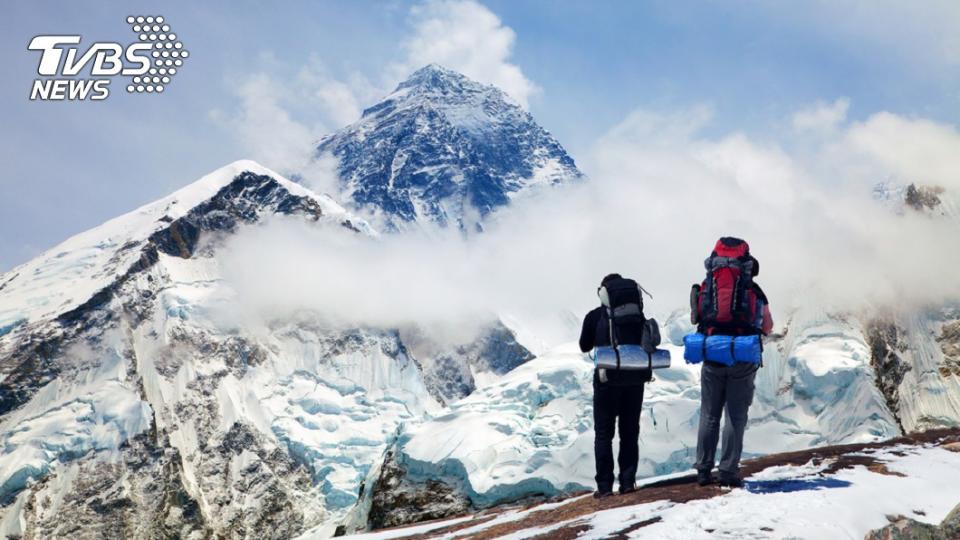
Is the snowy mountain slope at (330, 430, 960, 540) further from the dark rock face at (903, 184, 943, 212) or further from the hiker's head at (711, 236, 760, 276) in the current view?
the dark rock face at (903, 184, 943, 212)

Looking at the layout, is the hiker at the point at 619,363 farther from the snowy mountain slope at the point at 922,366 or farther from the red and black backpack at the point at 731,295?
the snowy mountain slope at the point at 922,366

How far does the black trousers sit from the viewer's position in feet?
41.7

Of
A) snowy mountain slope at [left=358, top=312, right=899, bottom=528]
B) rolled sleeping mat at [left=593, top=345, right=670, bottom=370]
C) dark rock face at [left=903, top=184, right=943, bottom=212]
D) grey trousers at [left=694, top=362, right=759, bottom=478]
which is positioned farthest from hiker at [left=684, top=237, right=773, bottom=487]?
dark rock face at [left=903, top=184, right=943, bottom=212]

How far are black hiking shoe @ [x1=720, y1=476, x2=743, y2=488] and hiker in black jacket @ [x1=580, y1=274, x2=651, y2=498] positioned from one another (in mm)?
1698

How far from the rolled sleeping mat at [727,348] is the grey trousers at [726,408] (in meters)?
0.20

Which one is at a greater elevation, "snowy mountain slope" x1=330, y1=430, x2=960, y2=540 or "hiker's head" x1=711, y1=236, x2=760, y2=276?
"hiker's head" x1=711, y1=236, x2=760, y2=276

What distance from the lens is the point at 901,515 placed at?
9055 millimetres

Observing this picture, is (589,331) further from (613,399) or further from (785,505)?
(785,505)

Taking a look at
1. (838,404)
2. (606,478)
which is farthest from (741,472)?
(838,404)

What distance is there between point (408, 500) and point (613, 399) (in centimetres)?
5195

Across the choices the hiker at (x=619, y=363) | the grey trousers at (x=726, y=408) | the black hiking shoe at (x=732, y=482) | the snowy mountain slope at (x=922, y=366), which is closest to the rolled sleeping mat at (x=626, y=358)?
the hiker at (x=619, y=363)

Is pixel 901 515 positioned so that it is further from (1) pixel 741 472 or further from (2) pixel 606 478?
(2) pixel 606 478

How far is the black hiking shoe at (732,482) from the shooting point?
36.2 ft

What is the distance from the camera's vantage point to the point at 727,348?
11.0 m
